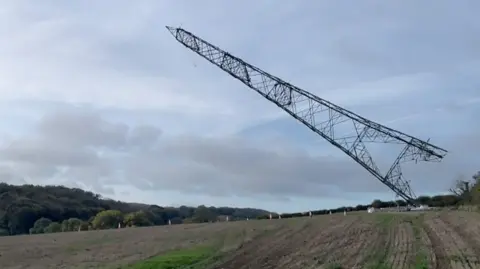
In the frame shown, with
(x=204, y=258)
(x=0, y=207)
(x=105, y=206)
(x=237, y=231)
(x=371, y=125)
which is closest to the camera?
(x=204, y=258)

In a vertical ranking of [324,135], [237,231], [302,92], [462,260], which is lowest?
[462,260]

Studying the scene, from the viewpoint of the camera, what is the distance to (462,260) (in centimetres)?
2327

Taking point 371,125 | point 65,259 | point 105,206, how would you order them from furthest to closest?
1. point 105,206
2. point 371,125
3. point 65,259

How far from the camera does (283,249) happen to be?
32.2 meters

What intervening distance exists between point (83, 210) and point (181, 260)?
94115mm

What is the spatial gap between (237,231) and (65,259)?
15.6m

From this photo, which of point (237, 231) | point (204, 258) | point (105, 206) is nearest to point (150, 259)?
point (204, 258)

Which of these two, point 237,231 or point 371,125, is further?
point 371,125

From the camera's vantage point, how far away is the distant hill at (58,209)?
3910 inches

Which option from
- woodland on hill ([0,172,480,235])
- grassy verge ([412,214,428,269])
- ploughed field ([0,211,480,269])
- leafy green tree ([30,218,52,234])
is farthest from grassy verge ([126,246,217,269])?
leafy green tree ([30,218,52,234])

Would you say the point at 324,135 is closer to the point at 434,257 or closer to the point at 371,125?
the point at 371,125

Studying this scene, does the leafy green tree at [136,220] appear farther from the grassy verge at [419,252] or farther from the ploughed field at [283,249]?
the grassy verge at [419,252]

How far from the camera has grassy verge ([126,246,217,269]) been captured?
2789cm

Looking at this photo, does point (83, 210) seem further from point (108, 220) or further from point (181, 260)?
point (181, 260)
